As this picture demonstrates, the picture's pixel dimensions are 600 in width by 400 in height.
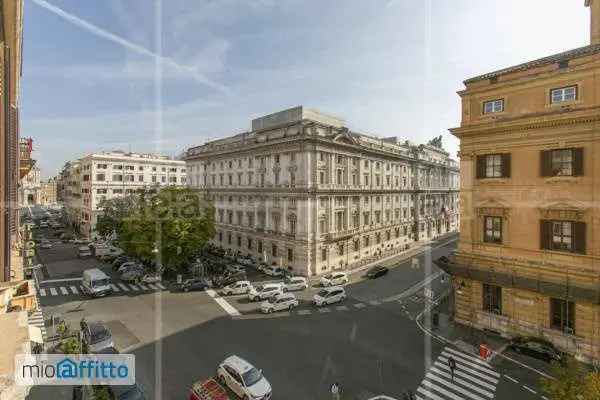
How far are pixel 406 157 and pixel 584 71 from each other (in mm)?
45044

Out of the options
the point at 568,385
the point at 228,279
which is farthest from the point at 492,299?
the point at 228,279

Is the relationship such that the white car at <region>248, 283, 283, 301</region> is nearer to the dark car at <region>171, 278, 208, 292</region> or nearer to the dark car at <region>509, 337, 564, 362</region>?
the dark car at <region>171, 278, 208, 292</region>

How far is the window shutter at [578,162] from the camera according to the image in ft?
73.5

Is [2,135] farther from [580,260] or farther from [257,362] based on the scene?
[580,260]

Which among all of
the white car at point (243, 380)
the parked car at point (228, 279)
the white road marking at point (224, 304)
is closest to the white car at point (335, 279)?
the parked car at point (228, 279)

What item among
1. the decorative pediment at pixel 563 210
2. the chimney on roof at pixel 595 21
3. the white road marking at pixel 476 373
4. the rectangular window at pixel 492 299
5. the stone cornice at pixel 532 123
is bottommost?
the white road marking at pixel 476 373

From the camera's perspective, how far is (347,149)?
50625 millimetres

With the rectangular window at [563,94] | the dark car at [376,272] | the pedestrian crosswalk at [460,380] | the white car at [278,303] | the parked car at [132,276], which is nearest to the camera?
the pedestrian crosswalk at [460,380]

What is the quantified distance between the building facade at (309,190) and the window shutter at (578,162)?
27.7m

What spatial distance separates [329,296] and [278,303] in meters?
5.43

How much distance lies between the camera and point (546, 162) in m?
23.8

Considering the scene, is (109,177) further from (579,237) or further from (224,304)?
(579,237)

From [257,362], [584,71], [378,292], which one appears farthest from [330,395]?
[584,71]

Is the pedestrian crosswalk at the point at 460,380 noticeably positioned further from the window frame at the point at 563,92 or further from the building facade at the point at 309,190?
the building facade at the point at 309,190
